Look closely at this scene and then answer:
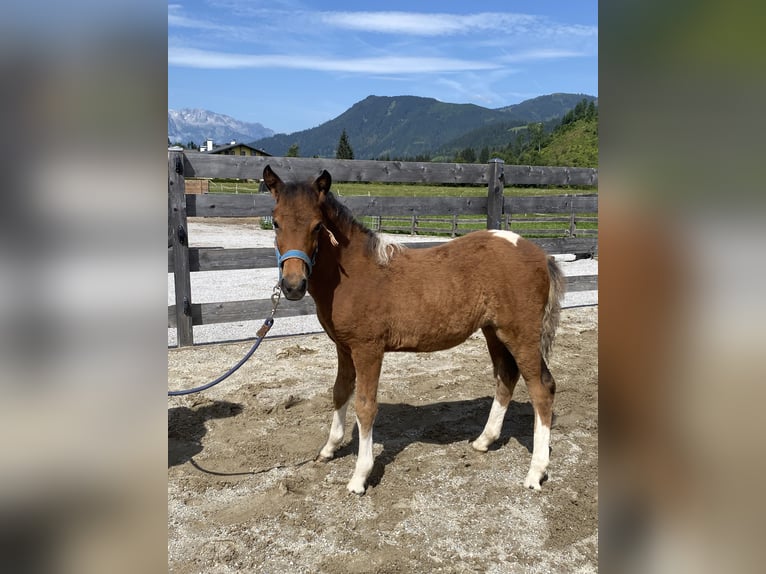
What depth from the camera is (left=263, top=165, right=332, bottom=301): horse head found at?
2.79m

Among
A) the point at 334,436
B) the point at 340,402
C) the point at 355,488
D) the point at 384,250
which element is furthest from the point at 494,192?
the point at 355,488

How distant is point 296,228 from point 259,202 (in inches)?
125

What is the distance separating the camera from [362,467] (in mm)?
3225

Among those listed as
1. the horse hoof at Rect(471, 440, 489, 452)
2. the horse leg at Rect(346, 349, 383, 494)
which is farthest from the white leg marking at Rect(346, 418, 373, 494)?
the horse hoof at Rect(471, 440, 489, 452)

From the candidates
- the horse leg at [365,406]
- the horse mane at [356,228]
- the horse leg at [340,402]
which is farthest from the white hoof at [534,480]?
the horse mane at [356,228]

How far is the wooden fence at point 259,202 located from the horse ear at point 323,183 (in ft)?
8.33

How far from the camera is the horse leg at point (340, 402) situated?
3.61m
